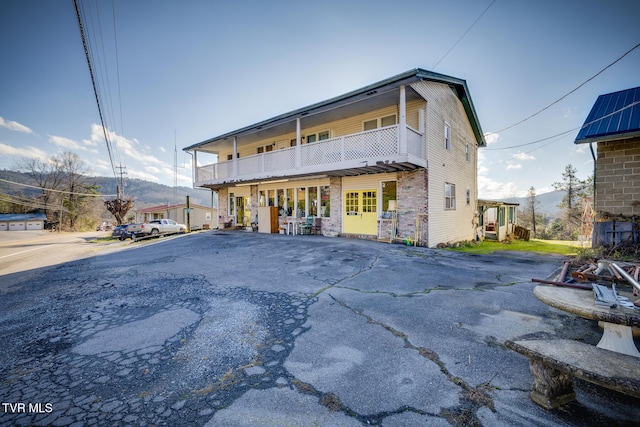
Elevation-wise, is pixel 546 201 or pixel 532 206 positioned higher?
pixel 546 201

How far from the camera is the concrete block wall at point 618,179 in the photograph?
25.3 ft

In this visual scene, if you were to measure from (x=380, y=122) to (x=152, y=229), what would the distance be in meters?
20.9

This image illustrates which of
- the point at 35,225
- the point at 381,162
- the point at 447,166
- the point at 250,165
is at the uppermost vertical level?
the point at 250,165

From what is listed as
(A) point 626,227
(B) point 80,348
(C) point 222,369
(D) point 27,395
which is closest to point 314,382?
(C) point 222,369

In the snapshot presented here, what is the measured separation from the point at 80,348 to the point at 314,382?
3.15m

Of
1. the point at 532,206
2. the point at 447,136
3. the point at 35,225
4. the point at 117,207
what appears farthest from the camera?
the point at 35,225

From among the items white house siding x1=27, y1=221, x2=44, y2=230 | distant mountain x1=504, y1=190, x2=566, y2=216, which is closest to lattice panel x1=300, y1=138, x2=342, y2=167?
distant mountain x1=504, y1=190, x2=566, y2=216

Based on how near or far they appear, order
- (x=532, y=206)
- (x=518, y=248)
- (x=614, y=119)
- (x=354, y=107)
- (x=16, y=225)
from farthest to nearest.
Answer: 1. (x=16, y=225)
2. (x=532, y=206)
3. (x=518, y=248)
4. (x=354, y=107)
5. (x=614, y=119)

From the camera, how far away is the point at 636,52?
7164 mm

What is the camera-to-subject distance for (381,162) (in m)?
9.97

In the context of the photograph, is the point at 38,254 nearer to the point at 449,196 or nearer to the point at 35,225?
the point at 449,196

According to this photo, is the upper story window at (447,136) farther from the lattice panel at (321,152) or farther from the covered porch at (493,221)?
the covered porch at (493,221)

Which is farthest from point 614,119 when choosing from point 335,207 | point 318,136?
point 318,136

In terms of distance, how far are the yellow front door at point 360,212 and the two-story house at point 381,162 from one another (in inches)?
2.1
